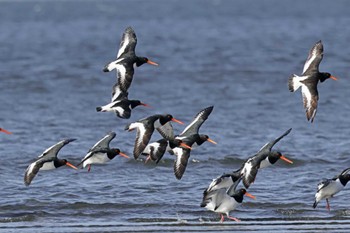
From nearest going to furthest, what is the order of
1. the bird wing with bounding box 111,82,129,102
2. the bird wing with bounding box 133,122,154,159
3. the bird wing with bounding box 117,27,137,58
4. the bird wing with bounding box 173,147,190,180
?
the bird wing with bounding box 133,122,154,159
the bird wing with bounding box 173,147,190,180
the bird wing with bounding box 111,82,129,102
the bird wing with bounding box 117,27,137,58

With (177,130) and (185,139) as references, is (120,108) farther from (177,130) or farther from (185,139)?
(177,130)

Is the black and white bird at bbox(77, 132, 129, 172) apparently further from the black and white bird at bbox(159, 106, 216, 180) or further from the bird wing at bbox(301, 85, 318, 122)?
the bird wing at bbox(301, 85, 318, 122)

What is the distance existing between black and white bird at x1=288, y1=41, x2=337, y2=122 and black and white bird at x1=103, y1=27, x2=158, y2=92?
1.74 metres

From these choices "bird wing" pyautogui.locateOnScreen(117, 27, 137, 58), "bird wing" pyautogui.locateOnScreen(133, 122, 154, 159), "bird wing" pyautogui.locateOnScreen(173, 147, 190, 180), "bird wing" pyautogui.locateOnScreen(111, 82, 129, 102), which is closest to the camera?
"bird wing" pyautogui.locateOnScreen(133, 122, 154, 159)

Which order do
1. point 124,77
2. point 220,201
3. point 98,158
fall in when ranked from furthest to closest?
point 98,158
point 124,77
point 220,201

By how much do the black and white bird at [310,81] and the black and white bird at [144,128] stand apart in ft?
4.92

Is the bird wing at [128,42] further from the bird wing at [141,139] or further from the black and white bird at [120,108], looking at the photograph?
the bird wing at [141,139]

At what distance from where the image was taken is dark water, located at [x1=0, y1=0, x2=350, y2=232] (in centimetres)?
1116

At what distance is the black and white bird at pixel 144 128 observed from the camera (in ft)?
35.6

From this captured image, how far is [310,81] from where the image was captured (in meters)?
11.6

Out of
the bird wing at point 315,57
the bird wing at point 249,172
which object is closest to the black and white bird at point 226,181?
the bird wing at point 249,172

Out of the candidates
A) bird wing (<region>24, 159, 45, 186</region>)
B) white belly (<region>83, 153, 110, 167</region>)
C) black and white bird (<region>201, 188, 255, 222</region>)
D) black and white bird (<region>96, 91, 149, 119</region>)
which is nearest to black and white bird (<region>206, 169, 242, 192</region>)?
black and white bird (<region>201, 188, 255, 222</region>)

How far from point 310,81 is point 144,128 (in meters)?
2.03

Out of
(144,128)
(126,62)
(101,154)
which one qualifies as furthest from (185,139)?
(126,62)
